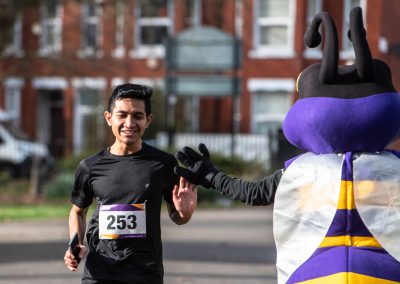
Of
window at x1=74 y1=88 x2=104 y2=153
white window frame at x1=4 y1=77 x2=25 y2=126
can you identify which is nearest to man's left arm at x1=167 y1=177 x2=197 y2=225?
window at x1=74 y1=88 x2=104 y2=153

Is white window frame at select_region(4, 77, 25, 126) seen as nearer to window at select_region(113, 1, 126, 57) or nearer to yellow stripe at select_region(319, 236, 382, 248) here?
window at select_region(113, 1, 126, 57)

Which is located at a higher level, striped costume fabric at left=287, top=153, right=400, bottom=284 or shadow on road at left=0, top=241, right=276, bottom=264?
striped costume fabric at left=287, top=153, right=400, bottom=284

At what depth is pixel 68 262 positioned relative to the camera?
18.1 feet

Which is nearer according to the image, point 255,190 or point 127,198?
point 255,190

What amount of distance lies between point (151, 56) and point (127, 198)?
1028 inches

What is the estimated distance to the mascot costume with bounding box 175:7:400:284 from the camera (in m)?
4.76

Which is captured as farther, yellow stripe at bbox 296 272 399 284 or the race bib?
the race bib

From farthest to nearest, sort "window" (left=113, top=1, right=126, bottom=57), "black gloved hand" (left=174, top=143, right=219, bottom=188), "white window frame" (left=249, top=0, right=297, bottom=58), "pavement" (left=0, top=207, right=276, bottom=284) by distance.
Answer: "white window frame" (left=249, top=0, right=297, bottom=58)
"window" (left=113, top=1, right=126, bottom=57)
"pavement" (left=0, top=207, right=276, bottom=284)
"black gloved hand" (left=174, top=143, right=219, bottom=188)

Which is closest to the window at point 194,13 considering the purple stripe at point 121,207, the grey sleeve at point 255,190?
the purple stripe at point 121,207

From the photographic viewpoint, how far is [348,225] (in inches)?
187

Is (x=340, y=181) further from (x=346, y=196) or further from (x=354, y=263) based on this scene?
(x=354, y=263)

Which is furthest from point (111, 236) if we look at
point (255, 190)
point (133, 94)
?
point (255, 190)

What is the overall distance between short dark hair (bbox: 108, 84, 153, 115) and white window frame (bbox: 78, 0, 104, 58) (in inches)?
647

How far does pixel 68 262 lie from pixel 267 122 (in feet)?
81.3
